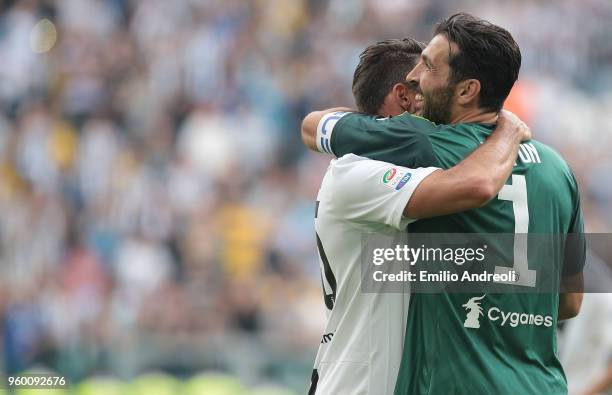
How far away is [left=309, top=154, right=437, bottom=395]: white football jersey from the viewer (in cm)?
336

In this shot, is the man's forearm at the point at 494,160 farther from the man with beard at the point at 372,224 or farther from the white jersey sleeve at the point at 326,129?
the white jersey sleeve at the point at 326,129

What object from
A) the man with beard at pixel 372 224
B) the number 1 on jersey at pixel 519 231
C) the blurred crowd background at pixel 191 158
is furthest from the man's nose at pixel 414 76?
the blurred crowd background at pixel 191 158

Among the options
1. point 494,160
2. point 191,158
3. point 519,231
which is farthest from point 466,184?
point 191,158

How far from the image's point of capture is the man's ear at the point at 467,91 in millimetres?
3426

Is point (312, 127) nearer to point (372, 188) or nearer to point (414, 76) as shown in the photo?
point (414, 76)

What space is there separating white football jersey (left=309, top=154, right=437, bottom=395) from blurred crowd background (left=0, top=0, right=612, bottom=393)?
4613 mm

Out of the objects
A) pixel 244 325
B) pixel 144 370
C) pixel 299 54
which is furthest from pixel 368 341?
pixel 299 54

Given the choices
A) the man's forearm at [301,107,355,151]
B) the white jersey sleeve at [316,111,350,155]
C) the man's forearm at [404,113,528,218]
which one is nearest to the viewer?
the man's forearm at [404,113,528,218]

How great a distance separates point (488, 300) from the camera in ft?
10.8

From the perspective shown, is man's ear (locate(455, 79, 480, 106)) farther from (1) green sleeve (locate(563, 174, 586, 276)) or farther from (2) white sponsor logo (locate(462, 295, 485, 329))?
(2) white sponsor logo (locate(462, 295, 485, 329))

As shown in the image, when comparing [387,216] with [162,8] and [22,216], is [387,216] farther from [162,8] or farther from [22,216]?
[162,8]

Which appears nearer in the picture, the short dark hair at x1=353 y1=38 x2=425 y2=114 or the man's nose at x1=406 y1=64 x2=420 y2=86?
the man's nose at x1=406 y1=64 x2=420 y2=86

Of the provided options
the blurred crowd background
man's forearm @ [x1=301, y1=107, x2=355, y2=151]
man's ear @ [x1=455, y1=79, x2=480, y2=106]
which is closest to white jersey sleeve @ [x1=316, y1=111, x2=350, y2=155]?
man's forearm @ [x1=301, y1=107, x2=355, y2=151]

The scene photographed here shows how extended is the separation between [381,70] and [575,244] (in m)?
0.99
